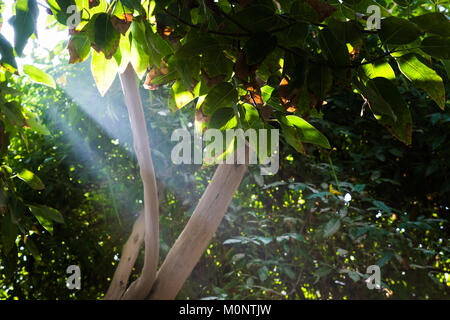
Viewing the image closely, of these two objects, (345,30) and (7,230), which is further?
(7,230)

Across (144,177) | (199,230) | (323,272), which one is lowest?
(323,272)

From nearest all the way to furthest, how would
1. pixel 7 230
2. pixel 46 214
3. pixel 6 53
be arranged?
pixel 6 53
pixel 7 230
pixel 46 214

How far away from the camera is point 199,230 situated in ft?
3.86

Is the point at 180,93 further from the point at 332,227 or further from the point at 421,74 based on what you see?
the point at 332,227

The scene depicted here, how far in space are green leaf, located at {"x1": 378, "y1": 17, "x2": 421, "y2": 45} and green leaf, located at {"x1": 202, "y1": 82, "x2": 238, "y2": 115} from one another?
133mm

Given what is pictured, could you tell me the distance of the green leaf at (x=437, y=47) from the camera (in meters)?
0.32

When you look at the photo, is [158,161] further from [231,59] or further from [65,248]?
[231,59]

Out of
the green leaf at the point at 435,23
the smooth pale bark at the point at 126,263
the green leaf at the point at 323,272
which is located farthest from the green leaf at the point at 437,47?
the smooth pale bark at the point at 126,263

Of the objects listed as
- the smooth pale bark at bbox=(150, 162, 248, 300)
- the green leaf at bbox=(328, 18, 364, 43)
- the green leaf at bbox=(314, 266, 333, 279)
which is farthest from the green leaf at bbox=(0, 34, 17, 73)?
the green leaf at bbox=(314, 266, 333, 279)

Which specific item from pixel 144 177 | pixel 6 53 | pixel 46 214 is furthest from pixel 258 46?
pixel 46 214

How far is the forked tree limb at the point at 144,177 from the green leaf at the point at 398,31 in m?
0.52

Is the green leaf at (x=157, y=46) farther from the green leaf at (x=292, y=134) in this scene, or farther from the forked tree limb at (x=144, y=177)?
the forked tree limb at (x=144, y=177)

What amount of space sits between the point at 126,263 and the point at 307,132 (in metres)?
1.28

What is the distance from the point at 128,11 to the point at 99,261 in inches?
58.6
